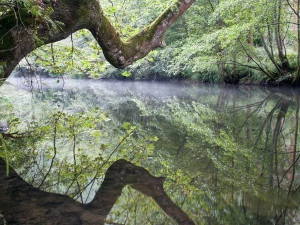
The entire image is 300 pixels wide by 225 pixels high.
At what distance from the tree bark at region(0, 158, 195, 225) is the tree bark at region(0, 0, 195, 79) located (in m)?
1.67

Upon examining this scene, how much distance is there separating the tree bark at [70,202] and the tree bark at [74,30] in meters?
1.67

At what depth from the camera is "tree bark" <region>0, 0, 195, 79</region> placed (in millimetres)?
4641

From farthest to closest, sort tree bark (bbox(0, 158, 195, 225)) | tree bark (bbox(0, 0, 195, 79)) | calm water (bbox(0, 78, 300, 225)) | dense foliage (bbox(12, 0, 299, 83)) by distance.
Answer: dense foliage (bbox(12, 0, 299, 83)), tree bark (bbox(0, 0, 195, 79)), calm water (bbox(0, 78, 300, 225)), tree bark (bbox(0, 158, 195, 225))

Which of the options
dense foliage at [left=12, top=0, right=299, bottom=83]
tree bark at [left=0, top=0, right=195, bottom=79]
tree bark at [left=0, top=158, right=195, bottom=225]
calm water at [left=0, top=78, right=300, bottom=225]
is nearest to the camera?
tree bark at [left=0, top=158, right=195, bottom=225]

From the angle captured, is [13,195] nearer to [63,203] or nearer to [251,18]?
[63,203]

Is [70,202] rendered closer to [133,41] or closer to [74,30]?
[74,30]

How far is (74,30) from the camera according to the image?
5289 mm

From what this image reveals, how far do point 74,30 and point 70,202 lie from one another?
10.1 ft

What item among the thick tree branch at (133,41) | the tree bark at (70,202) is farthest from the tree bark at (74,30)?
the tree bark at (70,202)

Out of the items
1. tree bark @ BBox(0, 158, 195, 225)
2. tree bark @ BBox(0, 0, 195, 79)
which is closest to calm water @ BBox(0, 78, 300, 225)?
tree bark @ BBox(0, 158, 195, 225)

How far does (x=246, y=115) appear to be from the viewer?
9195 mm

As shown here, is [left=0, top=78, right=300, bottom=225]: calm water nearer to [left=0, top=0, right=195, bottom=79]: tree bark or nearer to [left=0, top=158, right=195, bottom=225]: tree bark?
[left=0, top=158, right=195, bottom=225]: tree bark

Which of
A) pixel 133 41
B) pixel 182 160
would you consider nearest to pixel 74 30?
pixel 133 41

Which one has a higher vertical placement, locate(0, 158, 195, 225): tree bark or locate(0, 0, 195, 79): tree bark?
locate(0, 0, 195, 79): tree bark
